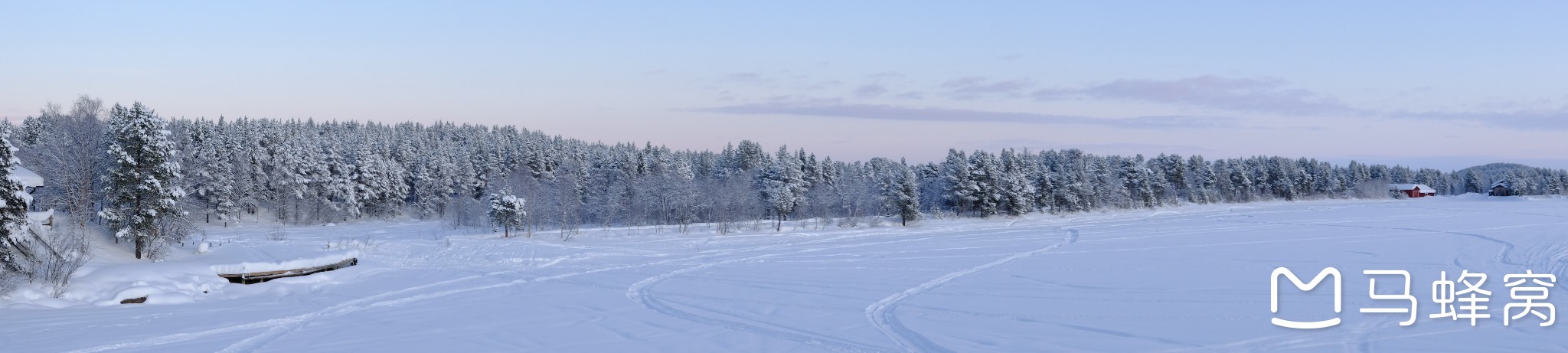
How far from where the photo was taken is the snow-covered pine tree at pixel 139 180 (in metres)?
29.3

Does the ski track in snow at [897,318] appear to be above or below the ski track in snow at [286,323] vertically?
above

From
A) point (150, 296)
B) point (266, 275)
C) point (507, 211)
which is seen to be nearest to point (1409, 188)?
point (507, 211)

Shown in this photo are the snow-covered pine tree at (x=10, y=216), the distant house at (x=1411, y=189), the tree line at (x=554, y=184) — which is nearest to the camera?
the snow-covered pine tree at (x=10, y=216)

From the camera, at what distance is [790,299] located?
22.2m

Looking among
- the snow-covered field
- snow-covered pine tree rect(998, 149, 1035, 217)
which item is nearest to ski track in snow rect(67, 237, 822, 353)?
the snow-covered field

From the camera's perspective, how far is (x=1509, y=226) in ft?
174

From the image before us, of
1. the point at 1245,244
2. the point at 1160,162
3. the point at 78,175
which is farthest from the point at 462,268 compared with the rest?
the point at 1160,162

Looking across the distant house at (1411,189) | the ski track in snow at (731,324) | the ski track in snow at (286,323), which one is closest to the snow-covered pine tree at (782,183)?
the ski track in snow at (731,324)

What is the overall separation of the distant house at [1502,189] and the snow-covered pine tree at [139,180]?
574ft

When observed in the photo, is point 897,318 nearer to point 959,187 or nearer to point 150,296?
point 150,296

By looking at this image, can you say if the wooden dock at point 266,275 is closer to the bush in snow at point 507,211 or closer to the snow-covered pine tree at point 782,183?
the bush in snow at point 507,211

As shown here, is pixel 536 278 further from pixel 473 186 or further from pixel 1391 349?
pixel 473 186

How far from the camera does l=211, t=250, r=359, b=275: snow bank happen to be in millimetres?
27281

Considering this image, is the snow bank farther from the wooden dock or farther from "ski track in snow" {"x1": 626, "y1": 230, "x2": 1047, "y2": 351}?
"ski track in snow" {"x1": 626, "y1": 230, "x2": 1047, "y2": 351}
